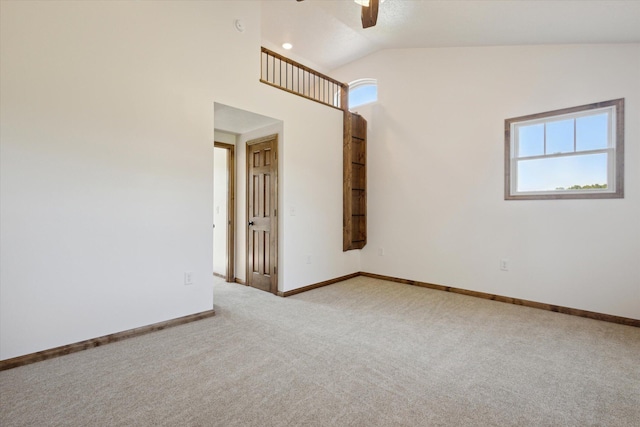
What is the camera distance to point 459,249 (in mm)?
4129

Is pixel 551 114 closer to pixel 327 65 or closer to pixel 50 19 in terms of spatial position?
pixel 327 65

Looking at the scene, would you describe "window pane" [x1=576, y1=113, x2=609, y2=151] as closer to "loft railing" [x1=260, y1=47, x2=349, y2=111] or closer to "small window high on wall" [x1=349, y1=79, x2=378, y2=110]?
"small window high on wall" [x1=349, y1=79, x2=378, y2=110]

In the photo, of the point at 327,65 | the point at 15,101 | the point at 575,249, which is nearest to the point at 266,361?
the point at 15,101

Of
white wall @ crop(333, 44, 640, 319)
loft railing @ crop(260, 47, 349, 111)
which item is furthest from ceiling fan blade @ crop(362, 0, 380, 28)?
loft railing @ crop(260, 47, 349, 111)

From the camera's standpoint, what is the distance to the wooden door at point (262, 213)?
4.02 metres

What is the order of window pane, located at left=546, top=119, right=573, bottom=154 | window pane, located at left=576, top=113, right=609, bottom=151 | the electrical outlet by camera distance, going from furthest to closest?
window pane, located at left=546, top=119, right=573, bottom=154 < window pane, located at left=576, top=113, right=609, bottom=151 < the electrical outlet

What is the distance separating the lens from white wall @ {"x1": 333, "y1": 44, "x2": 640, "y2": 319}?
307 cm

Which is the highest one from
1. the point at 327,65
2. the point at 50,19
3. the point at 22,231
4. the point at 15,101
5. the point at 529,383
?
the point at 327,65

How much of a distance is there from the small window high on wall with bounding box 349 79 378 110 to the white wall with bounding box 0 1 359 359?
226 centimetres

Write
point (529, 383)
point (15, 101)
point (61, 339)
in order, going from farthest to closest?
point (61, 339) → point (15, 101) → point (529, 383)

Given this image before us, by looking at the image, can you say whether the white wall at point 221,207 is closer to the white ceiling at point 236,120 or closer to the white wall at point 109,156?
the white ceiling at point 236,120

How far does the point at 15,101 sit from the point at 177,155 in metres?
1.13

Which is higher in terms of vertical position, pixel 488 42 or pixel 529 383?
pixel 488 42

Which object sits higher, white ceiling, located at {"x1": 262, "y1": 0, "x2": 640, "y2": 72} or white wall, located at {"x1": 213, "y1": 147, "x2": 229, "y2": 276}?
white ceiling, located at {"x1": 262, "y1": 0, "x2": 640, "y2": 72}
